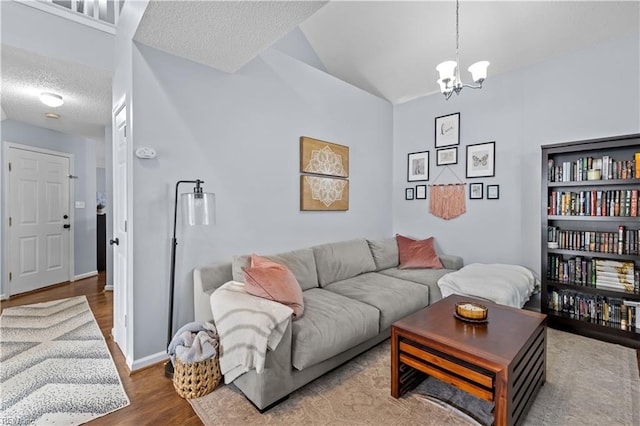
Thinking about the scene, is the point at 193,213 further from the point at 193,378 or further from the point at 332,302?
the point at 332,302

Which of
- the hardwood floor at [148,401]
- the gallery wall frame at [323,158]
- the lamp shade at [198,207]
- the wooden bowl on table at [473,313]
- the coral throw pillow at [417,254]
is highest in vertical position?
the gallery wall frame at [323,158]

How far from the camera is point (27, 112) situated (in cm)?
360

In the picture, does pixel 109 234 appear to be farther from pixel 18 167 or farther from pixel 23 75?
pixel 23 75

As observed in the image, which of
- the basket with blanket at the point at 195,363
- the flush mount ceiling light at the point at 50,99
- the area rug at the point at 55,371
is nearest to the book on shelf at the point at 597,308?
the basket with blanket at the point at 195,363

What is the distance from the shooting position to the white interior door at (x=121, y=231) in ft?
7.65

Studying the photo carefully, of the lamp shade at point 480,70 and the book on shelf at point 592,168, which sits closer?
the lamp shade at point 480,70

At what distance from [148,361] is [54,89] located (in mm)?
2793

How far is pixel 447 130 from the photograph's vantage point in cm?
391

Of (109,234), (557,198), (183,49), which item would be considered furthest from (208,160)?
(557,198)

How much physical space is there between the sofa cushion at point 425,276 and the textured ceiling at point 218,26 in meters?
2.55

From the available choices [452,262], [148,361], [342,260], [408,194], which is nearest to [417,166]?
[408,194]

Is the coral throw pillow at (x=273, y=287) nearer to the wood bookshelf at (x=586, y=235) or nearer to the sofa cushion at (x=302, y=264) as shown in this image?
the sofa cushion at (x=302, y=264)

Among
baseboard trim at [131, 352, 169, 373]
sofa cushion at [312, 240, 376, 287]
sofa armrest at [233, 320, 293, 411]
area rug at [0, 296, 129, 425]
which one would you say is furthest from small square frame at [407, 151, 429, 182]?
area rug at [0, 296, 129, 425]

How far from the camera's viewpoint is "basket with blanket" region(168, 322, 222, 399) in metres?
1.84
